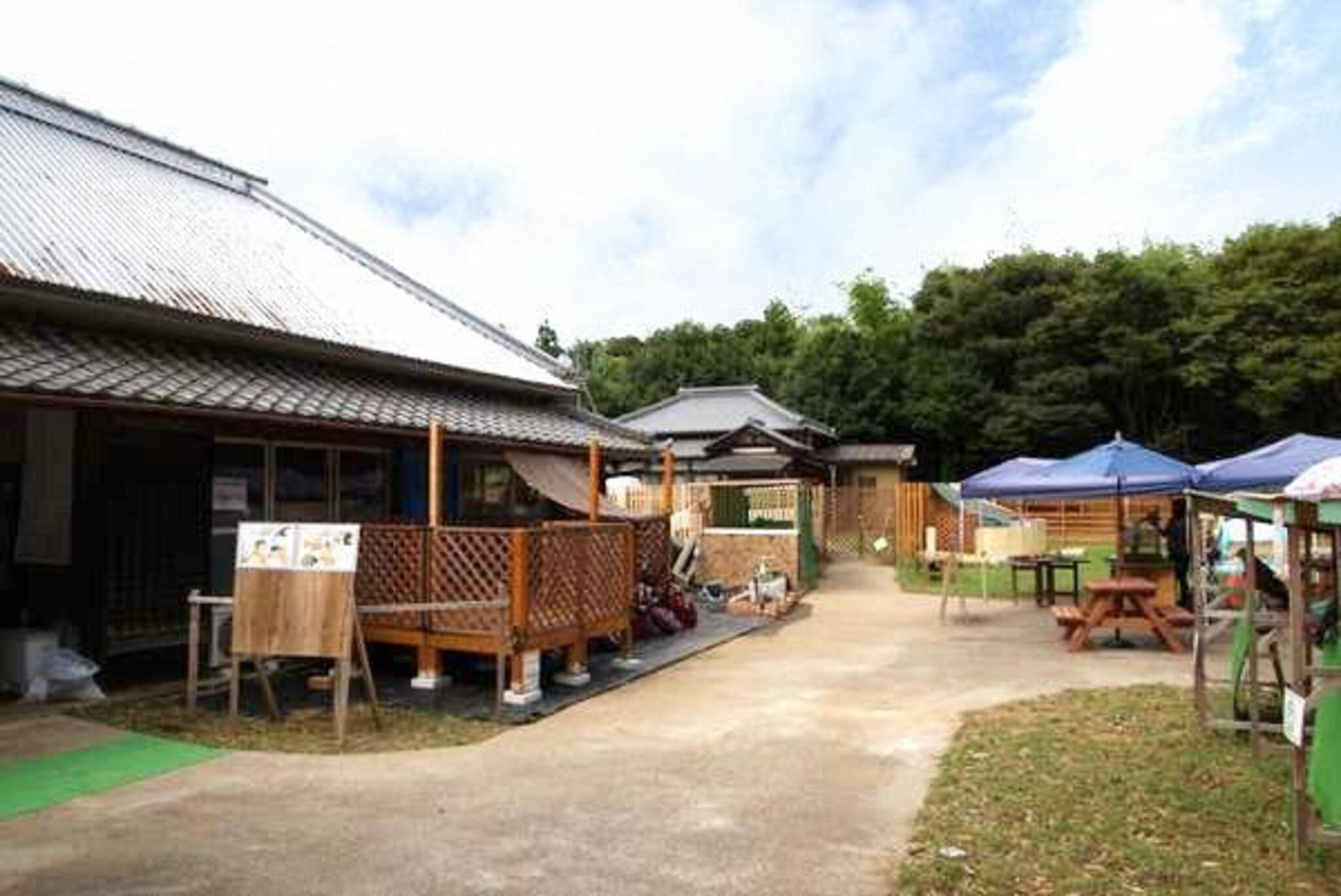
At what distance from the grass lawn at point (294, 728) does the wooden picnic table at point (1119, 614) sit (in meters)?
7.47

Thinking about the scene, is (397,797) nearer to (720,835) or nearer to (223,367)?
(720,835)

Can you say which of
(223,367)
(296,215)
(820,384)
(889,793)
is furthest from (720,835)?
(820,384)

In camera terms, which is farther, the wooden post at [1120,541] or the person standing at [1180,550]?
the person standing at [1180,550]

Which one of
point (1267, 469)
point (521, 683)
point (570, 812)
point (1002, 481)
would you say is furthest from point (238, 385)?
point (1267, 469)

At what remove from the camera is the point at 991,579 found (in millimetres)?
20203

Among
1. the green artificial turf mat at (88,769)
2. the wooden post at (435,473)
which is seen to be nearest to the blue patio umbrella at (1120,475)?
the wooden post at (435,473)

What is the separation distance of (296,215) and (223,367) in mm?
7442

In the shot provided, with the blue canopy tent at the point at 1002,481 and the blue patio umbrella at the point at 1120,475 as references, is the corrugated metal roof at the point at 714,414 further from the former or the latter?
the blue patio umbrella at the point at 1120,475

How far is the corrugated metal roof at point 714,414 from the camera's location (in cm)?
3291

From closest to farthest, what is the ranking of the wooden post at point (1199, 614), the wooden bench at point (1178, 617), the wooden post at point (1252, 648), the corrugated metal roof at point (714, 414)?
the wooden post at point (1252, 648) < the wooden post at point (1199, 614) < the wooden bench at point (1178, 617) < the corrugated metal roof at point (714, 414)

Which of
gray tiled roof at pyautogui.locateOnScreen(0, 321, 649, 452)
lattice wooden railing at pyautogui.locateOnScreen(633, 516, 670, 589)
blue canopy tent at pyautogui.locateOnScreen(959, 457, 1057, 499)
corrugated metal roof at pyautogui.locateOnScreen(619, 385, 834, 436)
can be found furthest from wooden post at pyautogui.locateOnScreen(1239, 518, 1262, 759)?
corrugated metal roof at pyautogui.locateOnScreen(619, 385, 834, 436)

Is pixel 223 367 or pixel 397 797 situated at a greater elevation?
pixel 223 367

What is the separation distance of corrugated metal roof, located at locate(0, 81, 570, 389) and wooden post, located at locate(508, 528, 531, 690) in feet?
13.1

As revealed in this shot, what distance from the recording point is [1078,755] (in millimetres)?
6812
